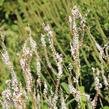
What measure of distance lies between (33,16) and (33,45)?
2024 mm

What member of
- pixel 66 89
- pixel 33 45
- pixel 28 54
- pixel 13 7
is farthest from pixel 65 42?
pixel 13 7

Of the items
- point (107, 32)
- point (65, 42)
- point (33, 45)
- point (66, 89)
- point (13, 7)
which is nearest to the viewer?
point (33, 45)

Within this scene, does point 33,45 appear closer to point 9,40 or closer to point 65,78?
point 65,78

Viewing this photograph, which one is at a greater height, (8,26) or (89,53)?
(8,26)

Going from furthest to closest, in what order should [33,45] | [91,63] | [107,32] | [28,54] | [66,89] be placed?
[107,32] → [91,63] → [66,89] → [33,45] → [28,54]

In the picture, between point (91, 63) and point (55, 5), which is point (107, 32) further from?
point (55, 5)

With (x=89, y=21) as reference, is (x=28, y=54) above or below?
below

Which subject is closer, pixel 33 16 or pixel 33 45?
pixel 33 45

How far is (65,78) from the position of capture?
358 cm

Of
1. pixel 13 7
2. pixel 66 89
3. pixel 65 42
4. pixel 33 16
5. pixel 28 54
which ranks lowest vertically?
pixel 66 89

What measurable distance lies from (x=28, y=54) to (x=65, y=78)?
127cm

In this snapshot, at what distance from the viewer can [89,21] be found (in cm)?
393

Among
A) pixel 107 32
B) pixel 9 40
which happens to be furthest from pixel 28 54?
pixel 9 40

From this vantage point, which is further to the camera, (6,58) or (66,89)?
(66,89)
